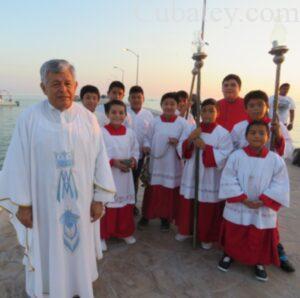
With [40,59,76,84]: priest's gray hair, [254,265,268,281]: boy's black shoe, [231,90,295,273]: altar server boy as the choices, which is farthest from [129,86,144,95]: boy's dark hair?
[254,265,268,281]: boy's black shoe

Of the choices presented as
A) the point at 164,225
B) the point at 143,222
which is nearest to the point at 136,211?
the point at 143,222

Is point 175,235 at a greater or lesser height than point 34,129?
lesser

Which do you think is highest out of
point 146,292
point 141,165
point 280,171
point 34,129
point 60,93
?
point 60,93

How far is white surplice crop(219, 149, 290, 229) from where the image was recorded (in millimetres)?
3381

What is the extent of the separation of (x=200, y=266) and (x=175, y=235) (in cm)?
88

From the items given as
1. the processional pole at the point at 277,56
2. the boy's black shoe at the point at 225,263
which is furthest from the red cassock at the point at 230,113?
the boy's black shoe at the point at 225,263

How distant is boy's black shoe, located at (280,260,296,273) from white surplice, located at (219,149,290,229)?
60 cm

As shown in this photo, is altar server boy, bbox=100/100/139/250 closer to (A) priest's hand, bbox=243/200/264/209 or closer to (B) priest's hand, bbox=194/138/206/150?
(B) priest's hand, bbox=194/138/206/150

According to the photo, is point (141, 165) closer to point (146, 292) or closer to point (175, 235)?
point (175, 235)

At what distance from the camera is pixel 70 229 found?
2.69 meters

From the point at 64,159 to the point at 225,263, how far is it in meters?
2.32

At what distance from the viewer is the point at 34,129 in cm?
248

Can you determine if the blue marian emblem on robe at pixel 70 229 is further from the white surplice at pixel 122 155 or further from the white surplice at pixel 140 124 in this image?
the white surplice at pixel 140 124

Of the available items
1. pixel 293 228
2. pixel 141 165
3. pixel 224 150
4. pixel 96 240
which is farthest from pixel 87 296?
pixel 293 228
